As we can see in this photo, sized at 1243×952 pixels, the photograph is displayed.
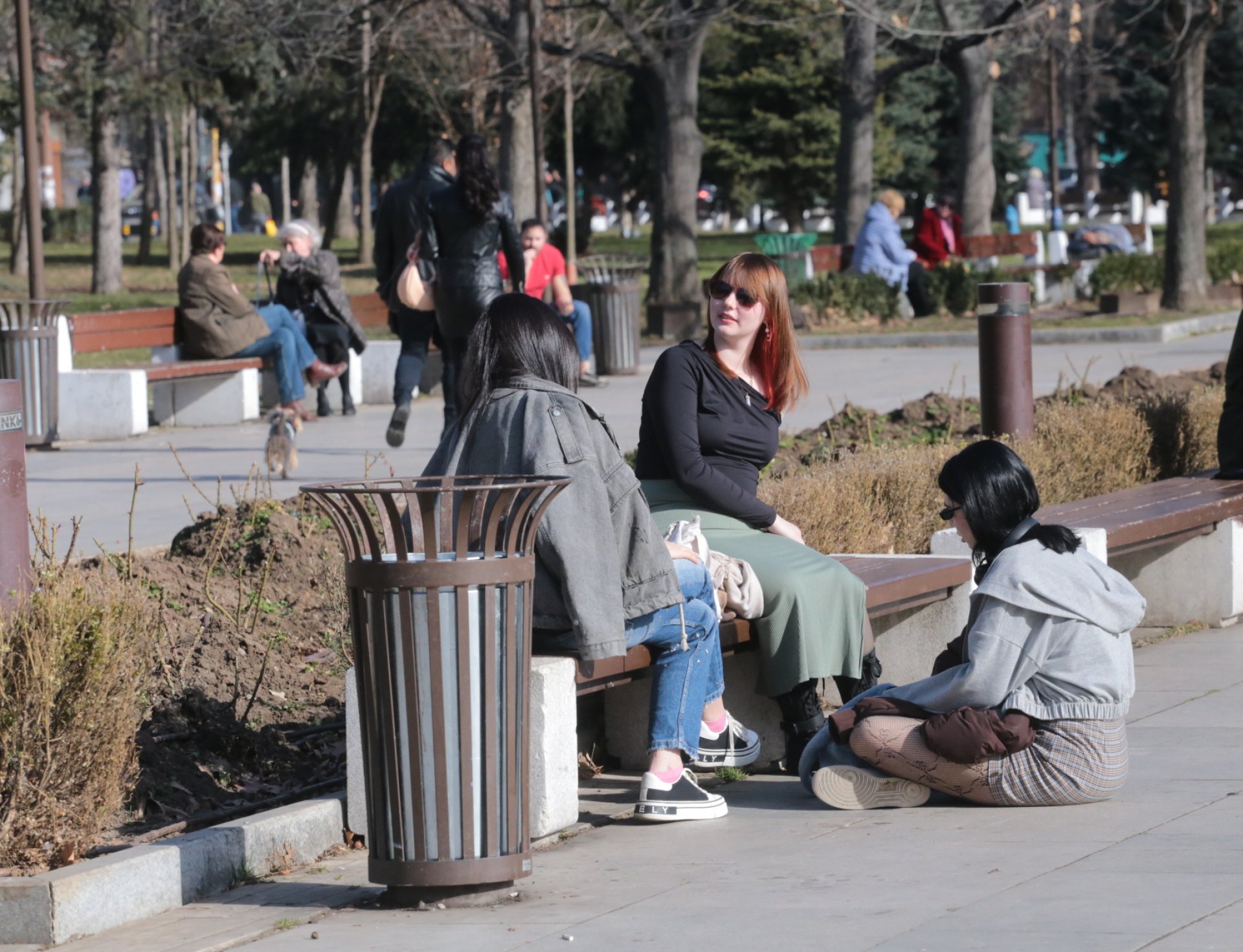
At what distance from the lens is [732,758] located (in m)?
5.81

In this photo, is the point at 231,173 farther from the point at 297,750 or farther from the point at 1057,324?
the point at 297,750

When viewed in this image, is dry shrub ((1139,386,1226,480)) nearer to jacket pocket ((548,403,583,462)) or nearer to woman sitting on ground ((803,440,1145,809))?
woman sitting on ground ((803,440,1145,809))

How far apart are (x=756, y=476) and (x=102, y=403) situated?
29.4ft

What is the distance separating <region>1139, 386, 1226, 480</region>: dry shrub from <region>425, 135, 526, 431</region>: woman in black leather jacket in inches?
141

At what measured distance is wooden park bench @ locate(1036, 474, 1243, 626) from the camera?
26.8 ft

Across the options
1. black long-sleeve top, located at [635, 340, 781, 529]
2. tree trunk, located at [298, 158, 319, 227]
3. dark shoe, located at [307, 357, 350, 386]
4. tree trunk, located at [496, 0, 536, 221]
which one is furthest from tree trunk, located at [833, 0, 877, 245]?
tree trunk, located at [298, 158, 319, 227]

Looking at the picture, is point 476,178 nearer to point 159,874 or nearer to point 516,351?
point 516,351

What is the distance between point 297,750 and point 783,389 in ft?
6.22

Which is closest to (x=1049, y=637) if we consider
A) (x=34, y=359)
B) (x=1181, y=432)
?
(x=1181, y=432)

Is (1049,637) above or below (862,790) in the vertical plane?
above

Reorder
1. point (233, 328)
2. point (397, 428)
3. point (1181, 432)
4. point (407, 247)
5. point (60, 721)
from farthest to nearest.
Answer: point (233, 328) < point (397, 428) < point (407, 247) < point (1181, 432) < point (60, 721)

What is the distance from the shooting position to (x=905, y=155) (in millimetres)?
52562

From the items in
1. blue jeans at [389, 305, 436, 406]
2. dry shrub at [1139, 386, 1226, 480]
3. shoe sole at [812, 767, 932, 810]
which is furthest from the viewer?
blue jeans at [389, 305, 436, 406]

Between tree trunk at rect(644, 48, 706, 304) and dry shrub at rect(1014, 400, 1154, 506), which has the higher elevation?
tree trunk at rect(644, 48, 706, 304)
